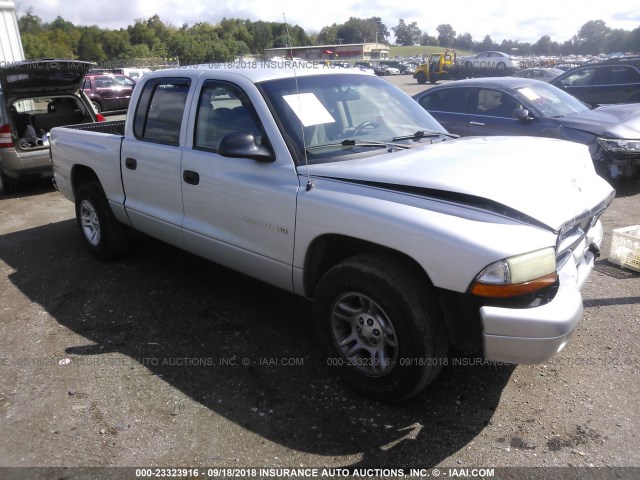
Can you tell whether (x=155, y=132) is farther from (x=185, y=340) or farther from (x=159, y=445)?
(x=159, y=445)

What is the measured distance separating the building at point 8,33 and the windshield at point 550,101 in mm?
13243

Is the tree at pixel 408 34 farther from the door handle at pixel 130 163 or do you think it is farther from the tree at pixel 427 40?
the door handle at pixel 130 163

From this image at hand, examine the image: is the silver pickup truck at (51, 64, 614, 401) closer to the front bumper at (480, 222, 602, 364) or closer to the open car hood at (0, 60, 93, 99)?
the front bumper at (480, 222, 602, 364)

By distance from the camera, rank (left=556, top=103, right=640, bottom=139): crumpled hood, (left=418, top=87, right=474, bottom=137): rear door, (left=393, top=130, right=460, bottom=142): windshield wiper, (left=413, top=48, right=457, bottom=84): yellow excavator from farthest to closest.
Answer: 1. (left=413, top=48, right=457, bottom=84): yellow excavator
2. (left=418, top=87, right=474, bottom=137): rear door
3. (left=556, top=103, right=640, bottom=139): crumpled hood
4. (left=393, top=130, right=460, bottom=142): windshield wiper

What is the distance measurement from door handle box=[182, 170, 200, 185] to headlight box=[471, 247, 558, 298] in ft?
7.38

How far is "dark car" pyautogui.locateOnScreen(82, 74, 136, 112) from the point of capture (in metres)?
20.2

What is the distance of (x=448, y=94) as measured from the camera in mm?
8383

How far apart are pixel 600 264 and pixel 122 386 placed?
14.1ft

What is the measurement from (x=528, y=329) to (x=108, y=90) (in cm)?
2116

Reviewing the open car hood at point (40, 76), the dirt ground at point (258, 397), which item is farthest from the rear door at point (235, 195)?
the open car hood at point (40, 76)

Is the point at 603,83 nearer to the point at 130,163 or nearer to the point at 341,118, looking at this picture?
the point at 341,118

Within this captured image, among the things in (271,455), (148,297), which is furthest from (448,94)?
(271,455)

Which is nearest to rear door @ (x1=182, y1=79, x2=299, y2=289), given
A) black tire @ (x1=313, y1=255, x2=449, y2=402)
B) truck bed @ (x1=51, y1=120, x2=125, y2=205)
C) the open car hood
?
black tire @ (x1=313, y1=255, x2=449, y2=402)

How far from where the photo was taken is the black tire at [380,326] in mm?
2701
